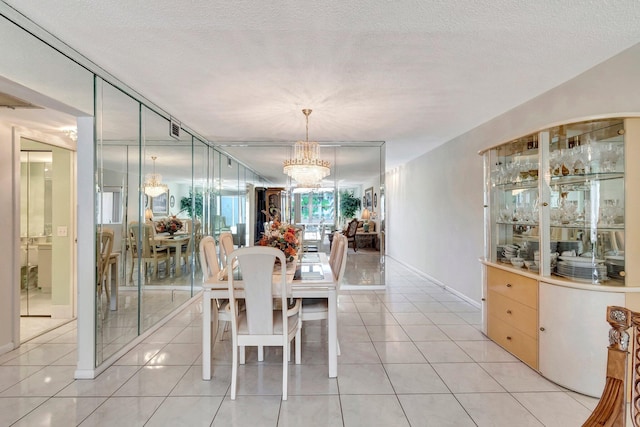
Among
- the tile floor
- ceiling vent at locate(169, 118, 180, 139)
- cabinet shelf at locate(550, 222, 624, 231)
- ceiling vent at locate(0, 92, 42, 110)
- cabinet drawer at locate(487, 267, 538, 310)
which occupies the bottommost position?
the tile floor

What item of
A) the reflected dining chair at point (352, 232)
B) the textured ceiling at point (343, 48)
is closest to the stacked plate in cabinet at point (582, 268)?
the textured ceiling at point (343, 48)

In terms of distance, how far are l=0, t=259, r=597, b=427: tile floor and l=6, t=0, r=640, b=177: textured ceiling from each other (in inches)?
103

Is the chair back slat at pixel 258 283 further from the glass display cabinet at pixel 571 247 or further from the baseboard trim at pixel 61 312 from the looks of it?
the baseboard trim at pixel 61 312

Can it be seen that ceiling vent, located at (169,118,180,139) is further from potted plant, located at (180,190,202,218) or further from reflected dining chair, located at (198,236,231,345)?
reflected dining chair, located at (198,236,231,345)

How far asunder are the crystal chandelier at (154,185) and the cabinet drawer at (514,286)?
4.01 meters

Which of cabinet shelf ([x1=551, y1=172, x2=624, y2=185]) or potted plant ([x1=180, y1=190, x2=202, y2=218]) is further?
potted plant ([x1=180, y1=190, x2=202, y2=218])

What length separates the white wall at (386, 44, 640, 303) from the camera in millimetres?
2498

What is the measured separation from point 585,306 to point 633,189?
922mm

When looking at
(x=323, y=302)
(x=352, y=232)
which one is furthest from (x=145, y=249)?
(x=352, y=232)

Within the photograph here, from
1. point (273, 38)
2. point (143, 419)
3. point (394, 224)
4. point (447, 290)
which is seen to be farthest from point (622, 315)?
point (394, 224)

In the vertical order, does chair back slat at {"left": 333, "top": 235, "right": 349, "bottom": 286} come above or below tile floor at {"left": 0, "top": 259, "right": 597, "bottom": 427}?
above

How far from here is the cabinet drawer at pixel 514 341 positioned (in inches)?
106

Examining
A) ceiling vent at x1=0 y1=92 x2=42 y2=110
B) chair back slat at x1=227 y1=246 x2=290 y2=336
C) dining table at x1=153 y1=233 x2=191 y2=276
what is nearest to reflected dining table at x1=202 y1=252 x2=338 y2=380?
chair back slat at x1=227 y1=246 x2=290 y2=336

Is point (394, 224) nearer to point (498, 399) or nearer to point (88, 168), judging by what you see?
point (498, 399)
